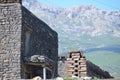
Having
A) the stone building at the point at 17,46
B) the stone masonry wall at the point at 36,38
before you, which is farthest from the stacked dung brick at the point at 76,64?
the stone masonry wall at the point at 36,38

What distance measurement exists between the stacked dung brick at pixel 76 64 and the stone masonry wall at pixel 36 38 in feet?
8.90

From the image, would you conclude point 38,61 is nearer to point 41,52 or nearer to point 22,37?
point 22,37

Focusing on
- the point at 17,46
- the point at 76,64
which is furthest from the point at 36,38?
the point at 76,64

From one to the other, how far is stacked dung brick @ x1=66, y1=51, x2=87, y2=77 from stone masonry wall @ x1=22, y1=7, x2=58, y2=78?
107 inches

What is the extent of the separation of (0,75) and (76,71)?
3.98 meters

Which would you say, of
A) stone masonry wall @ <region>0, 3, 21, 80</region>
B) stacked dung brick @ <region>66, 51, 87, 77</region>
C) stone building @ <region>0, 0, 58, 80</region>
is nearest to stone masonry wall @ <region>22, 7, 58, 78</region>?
stone building @ <region>0, 0, 58, 80</region>

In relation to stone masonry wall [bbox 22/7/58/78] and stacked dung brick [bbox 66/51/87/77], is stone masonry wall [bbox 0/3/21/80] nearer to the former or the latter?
stone masonry wall [bbox 22/7/58/78]

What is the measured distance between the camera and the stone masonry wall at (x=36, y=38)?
26.4 metres

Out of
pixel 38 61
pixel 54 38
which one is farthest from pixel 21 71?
pixel 54 38

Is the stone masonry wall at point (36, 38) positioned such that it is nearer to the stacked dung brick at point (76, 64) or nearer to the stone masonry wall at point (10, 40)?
the stone masonry wall at point (10, 40)

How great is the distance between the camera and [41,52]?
29531mm

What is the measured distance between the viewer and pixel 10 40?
2561 centimetres

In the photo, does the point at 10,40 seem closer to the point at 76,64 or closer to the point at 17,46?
the point at 17,46

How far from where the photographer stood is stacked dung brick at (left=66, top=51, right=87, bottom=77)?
957 inches
